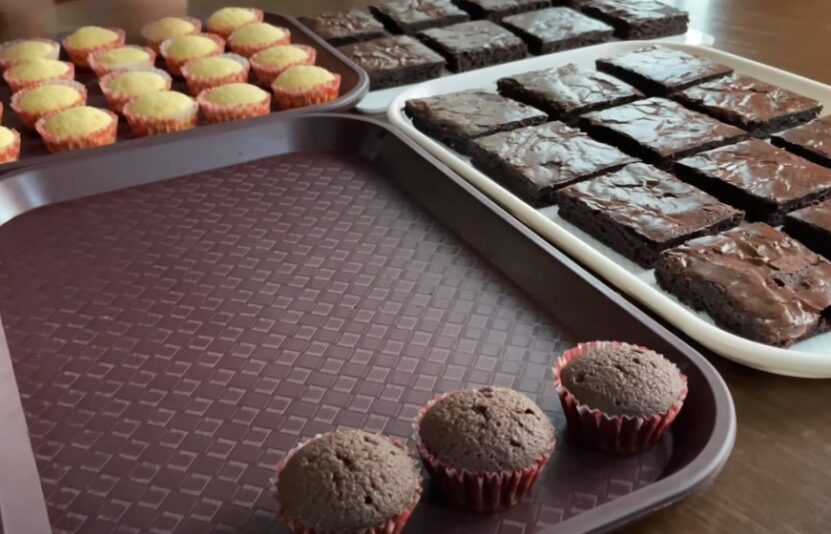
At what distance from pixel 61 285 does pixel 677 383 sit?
96cm

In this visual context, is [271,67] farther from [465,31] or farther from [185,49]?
[465,31]

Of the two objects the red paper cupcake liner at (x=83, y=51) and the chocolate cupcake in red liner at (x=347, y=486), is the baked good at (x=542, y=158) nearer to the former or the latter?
the chocolate cupcake in red liner at (x=347, y=486)

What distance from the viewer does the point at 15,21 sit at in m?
2.46

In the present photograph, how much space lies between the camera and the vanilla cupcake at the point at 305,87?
1873 millimetres

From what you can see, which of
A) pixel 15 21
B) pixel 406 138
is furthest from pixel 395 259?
pixel 15 21

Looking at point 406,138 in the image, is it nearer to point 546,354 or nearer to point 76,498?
point 546,354

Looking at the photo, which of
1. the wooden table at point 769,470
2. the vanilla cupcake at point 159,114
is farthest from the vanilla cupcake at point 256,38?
the wooden table at point 769,470

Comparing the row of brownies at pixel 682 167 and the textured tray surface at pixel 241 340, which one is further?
the row of brownies at pixel 682 167

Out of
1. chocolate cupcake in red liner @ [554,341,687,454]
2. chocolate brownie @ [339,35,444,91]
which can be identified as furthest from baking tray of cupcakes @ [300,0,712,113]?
chocolate cupcake in red liner @ [554,341,687,454]

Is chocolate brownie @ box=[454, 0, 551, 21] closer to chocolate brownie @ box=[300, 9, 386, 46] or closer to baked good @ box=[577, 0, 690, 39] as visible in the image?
baked good @ box=[577, 0, 690, 39]

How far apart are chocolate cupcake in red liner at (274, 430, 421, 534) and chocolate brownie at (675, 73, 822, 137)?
123 centimetres

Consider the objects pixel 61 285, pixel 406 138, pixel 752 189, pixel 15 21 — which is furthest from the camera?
pixel 15 21

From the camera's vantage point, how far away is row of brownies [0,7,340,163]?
A: 1751mm

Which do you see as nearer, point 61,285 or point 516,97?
point 61,285
